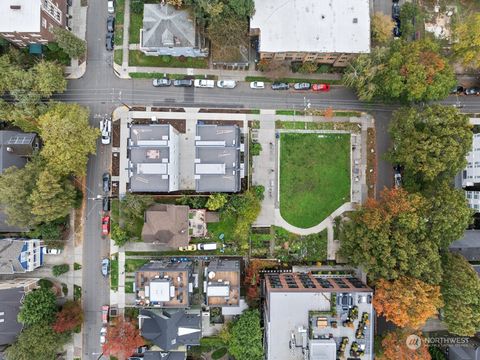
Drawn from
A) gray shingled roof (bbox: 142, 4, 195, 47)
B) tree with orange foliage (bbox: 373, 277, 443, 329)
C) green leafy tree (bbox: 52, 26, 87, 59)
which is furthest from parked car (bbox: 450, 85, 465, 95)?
green leafy tree (bbox: 52, 26, 87, 59)

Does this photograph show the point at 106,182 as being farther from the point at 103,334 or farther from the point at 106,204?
the point at 103,334

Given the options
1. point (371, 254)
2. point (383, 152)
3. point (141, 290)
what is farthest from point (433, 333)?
point (141, 290)

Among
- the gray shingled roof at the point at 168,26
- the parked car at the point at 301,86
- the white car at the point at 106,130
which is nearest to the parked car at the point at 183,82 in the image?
the gray shingled roof at the point at 168,26

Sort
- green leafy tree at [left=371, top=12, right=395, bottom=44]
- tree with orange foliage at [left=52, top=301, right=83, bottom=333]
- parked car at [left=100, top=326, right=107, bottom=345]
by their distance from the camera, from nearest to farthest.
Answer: tree with orange foliage at [left=52, top=301, right=83, bottom=333] → green leafy tree at [left=371, top=12, right=395, bottom=44] → parked car at [left=100, top=326, right=107, bottom=345]

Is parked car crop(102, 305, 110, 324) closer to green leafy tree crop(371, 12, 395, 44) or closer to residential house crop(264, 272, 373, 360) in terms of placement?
residential house crop(264, 272, 373, 360)

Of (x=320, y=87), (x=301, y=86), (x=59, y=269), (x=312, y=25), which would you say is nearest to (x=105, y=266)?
(x=59, y=269)

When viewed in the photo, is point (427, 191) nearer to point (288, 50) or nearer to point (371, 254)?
point (371, 254)
